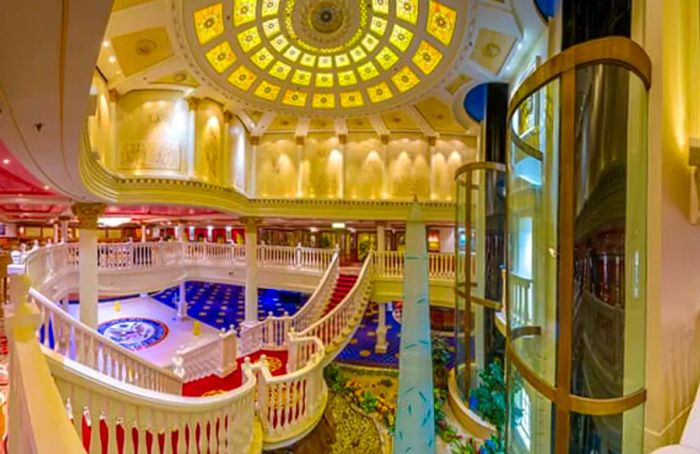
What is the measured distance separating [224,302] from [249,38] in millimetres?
13627

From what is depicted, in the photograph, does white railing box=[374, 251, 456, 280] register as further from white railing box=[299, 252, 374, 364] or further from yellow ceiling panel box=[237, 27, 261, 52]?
yellow ceiling panel box=[237, 27, 261, 52]

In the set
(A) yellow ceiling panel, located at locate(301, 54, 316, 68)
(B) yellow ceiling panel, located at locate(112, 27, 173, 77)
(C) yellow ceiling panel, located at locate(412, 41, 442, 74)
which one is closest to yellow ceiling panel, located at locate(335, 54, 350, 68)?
(A) yellow ceiling panel, located at locate(301, 54, 316, 68)

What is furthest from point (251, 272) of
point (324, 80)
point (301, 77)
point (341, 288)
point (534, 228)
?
point (534, 228)

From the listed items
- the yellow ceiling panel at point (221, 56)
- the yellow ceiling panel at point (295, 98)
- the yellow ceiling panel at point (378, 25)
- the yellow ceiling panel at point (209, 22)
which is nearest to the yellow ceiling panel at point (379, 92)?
the yellow ceiling panel at point (378, 25)

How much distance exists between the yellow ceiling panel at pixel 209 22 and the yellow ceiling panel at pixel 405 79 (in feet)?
11.9

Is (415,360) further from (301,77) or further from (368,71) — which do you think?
(301,77)

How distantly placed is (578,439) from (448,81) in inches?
264

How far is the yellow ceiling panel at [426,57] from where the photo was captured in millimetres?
6705

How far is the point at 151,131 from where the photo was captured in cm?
757

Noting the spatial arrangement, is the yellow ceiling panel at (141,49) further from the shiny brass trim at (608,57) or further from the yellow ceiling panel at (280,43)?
the shiny brass trim at (608,57)

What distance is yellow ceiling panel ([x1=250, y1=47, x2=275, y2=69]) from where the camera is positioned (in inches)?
281

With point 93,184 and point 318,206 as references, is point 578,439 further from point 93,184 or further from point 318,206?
point 318,206

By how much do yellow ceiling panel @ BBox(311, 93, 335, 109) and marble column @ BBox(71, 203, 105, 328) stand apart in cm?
516

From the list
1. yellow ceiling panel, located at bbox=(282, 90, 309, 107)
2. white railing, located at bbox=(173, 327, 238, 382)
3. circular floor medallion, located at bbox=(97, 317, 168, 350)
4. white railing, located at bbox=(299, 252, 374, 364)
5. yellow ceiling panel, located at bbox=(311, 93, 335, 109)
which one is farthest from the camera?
circular floor medallion, located at bbox=(97, 317, 168, 350)
